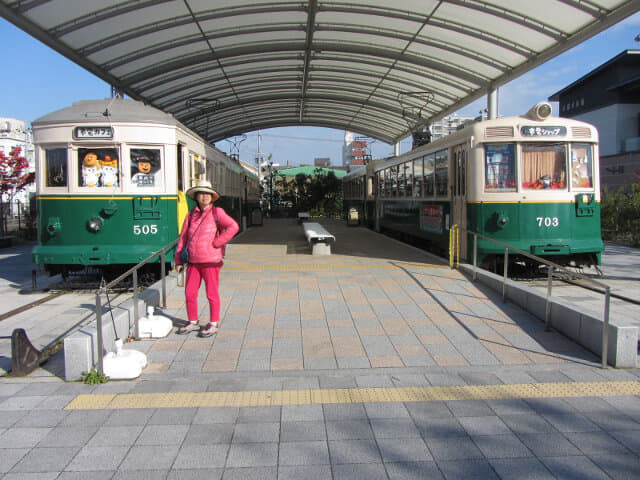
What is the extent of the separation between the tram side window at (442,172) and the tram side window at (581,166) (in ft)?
8.11

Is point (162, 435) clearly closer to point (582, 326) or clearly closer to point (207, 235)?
point (207, 235)

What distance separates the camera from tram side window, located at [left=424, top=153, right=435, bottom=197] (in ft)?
39.2

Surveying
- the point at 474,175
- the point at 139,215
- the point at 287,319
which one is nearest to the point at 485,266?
the point at 474,175

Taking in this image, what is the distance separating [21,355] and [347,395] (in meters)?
3.19

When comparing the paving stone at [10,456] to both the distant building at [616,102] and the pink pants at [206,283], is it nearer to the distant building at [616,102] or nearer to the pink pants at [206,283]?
the pink pants at [206,283]

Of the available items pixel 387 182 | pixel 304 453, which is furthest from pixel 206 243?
pixel 387 182

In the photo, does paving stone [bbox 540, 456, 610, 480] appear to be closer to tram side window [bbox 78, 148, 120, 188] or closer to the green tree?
tram side window [bbox 78, 148, 120, 188]

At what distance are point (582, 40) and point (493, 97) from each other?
4285mm

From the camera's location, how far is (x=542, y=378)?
15.9 ft

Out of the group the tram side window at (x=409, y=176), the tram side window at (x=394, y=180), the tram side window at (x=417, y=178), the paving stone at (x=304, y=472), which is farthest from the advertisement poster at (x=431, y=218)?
the paving stone at (x=304, y=472)

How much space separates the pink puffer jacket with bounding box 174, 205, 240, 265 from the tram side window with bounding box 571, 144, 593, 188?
6.70 metres

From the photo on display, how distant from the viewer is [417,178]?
1340 centimetres

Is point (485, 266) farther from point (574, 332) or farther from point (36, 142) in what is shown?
point (36, 142)

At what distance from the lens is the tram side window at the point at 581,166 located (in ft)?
30.5
